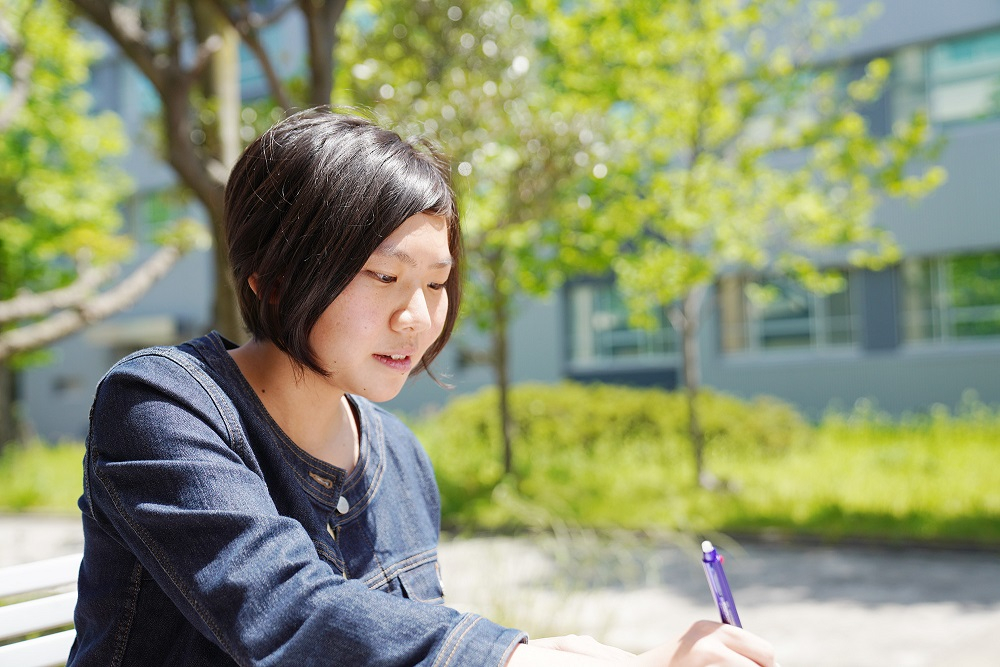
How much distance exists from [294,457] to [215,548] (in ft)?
1.02

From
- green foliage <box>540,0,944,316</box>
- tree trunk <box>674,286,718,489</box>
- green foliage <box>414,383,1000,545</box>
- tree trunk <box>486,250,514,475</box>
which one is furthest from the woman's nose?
tree trunk <box>674,286,718,489</box>

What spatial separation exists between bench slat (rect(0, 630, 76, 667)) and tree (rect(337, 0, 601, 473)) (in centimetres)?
517

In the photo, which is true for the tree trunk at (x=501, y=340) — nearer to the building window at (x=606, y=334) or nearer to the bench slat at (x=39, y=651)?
the building window at (x=606, y=334)

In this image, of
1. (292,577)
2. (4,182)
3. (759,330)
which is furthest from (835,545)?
(4,182)

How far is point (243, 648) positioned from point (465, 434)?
495 inches

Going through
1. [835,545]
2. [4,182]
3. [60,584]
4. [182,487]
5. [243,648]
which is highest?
[4,182]

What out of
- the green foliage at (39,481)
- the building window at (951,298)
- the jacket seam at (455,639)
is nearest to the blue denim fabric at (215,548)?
the jacket seam at (455,639)

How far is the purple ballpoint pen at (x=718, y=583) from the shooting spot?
1.07m

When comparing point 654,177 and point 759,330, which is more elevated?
point 654,177

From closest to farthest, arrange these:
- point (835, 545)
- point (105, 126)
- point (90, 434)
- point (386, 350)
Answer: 1. point (90, 434)
2. point (386, 350)
3. point (835, 545)
4. point (105, 126)

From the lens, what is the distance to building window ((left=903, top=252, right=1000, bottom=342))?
15055 millimetres

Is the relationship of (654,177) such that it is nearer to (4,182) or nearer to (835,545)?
(835,545)

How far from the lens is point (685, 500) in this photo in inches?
366

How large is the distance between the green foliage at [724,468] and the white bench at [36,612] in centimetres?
401
